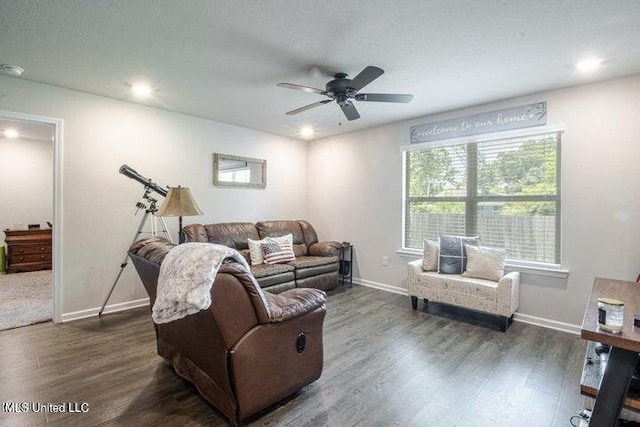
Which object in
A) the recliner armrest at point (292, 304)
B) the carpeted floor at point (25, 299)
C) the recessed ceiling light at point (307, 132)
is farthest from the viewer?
the recessed ceiling light at point (307, 132)

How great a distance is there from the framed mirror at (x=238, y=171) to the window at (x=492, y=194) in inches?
95.1

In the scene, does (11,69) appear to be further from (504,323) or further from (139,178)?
(504,323)

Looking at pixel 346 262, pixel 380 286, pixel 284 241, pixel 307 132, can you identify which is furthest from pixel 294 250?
pixel 307 132

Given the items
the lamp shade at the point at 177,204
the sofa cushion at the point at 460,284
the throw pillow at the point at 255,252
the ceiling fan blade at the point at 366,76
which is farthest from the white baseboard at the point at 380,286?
the ceiling fan blade at the point at 366,76

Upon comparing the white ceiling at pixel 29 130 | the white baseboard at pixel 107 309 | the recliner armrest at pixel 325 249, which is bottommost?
the white baseboard at pixel 107 309

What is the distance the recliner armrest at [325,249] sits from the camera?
4.90 metres

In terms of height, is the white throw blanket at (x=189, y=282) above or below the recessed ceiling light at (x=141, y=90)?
below

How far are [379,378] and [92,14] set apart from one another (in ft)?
10.8

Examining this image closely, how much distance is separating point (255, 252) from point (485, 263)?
2.93 metres

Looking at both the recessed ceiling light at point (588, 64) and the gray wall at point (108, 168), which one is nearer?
the recessed ceiling light at point (588, 64)

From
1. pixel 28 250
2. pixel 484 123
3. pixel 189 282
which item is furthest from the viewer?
pixel 28 250

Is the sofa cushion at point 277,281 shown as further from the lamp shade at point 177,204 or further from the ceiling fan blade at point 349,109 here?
the ceiling fan blade at point 349,109

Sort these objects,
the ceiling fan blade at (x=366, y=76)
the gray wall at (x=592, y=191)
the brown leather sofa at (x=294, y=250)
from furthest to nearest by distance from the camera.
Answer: the brown leather sofa at (x=294, y=250) < the gray wall at (x=592, y=191) < the ceiling fan blade at (x=366, y=76)

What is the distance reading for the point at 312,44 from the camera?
8.10ft
